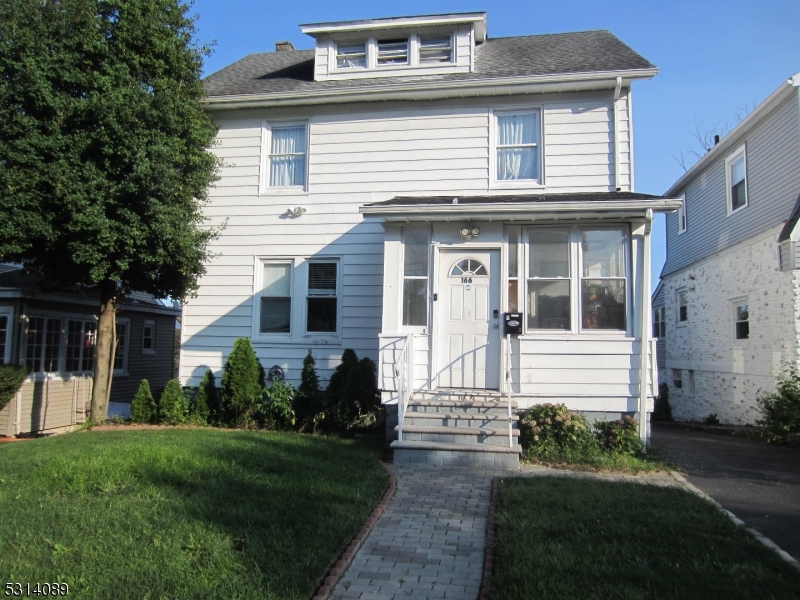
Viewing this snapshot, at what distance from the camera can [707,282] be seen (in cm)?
1680

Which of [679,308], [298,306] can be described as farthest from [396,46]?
[679,308]

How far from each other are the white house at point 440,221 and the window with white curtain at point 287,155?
0.13ft

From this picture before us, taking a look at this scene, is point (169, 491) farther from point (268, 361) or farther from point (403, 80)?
point (403, 80)

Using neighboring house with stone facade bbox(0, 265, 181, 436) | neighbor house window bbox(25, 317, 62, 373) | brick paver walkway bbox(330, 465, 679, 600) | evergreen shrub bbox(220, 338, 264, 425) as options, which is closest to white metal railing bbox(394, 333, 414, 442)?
brick paver walkway bbox(330, 465, 679, 600)

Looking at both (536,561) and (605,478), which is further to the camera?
(605,478)

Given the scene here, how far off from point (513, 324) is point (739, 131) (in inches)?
381

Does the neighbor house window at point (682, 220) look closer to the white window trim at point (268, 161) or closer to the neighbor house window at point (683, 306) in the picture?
the neighbor house window at point (683, 306)

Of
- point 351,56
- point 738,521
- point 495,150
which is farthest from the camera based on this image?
point 351,56

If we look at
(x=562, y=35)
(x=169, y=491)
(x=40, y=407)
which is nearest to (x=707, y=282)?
(x=562, y=35)

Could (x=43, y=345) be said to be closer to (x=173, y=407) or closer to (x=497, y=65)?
(x=173, y=407)

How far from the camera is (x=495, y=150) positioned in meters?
11.2

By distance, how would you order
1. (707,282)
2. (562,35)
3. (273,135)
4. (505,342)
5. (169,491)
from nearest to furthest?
(169,491) < (505,342) < (273,135) < (562,35) < (707,282)

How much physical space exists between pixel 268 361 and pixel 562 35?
953 centimetres

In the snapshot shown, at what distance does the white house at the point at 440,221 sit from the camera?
9008 millimetres
